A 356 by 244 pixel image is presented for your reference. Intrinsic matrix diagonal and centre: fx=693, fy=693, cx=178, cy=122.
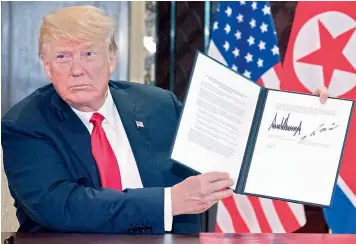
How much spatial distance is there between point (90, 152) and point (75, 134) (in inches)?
3.0

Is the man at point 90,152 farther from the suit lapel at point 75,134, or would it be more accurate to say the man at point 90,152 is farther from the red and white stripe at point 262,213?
the red and white stripe at point 262,213

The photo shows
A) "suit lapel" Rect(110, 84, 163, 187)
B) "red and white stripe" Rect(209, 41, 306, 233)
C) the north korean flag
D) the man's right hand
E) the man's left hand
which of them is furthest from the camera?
"red and white stripe" Rect(209, 41, 306, 233)

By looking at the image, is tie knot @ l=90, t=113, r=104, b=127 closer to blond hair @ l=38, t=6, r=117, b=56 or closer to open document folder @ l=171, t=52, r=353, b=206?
blond hair @ l=38, t=6, r=117, b=56

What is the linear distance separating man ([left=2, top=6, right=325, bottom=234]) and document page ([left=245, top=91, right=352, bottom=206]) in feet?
0.60

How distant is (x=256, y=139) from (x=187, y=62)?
2797 millimetres

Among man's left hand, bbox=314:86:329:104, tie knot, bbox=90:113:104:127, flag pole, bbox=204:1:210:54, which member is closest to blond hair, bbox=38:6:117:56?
tie knot, bbox=90:113:104:127

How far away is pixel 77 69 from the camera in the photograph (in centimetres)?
219

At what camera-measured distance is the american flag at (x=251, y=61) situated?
421 centimetres

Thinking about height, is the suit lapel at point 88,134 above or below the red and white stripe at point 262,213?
above

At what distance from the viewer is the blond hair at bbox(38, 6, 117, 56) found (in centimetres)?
216

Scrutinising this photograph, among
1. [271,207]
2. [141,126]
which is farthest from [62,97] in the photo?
[271,207]

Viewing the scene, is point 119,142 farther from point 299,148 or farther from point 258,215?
point 258,215

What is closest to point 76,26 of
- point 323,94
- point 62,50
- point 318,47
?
point 62,50
